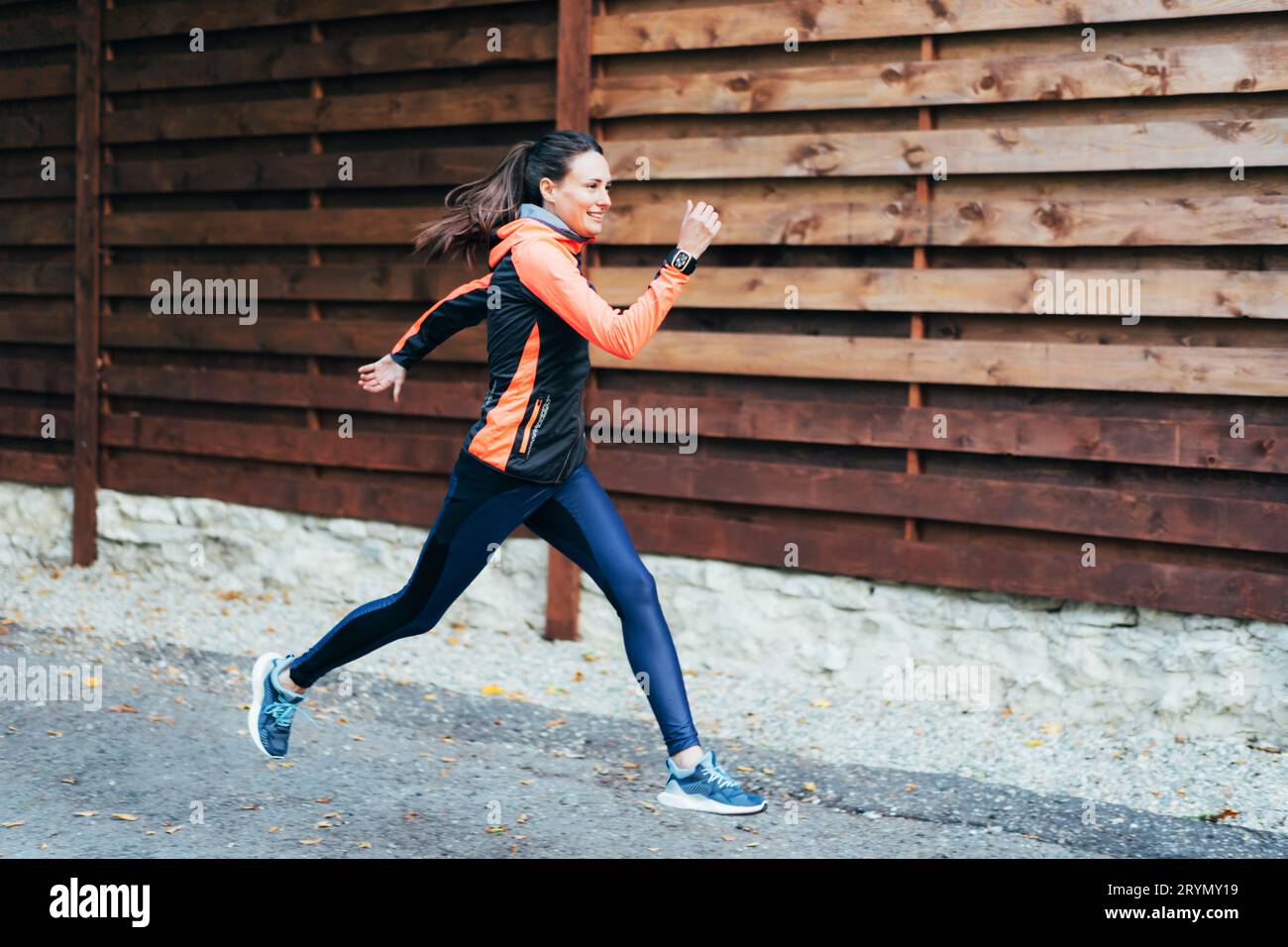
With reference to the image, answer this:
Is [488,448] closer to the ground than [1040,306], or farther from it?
closer to the ground

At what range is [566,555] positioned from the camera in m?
4.57

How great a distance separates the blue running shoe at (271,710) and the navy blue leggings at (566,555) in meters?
0.48

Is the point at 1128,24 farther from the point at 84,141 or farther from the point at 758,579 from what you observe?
the point at 84,141

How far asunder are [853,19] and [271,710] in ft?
12.0

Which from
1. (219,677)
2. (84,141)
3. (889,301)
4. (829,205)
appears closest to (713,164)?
(829,205)

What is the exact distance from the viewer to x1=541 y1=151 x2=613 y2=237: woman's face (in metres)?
4.47

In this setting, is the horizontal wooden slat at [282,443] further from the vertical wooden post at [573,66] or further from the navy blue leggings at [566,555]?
the navy blue leggings at [566,555]

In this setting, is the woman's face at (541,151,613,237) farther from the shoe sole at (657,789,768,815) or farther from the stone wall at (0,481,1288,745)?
the stone wall at (0,481,1288,745)

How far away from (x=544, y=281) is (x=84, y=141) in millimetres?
5306

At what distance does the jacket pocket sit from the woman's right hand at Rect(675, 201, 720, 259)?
0.64 meters

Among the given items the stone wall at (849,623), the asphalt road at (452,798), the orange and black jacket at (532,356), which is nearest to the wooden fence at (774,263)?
the stone wall at (849,623)

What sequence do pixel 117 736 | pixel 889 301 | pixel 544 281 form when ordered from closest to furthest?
pixel 544 281
pixel 117 736
pixel 889 301

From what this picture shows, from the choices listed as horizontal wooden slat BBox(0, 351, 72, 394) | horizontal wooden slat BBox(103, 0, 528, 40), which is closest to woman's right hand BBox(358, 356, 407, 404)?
horizontal wooden slat BBox(103, 0, 528, 40)

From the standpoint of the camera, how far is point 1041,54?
19.8ft
